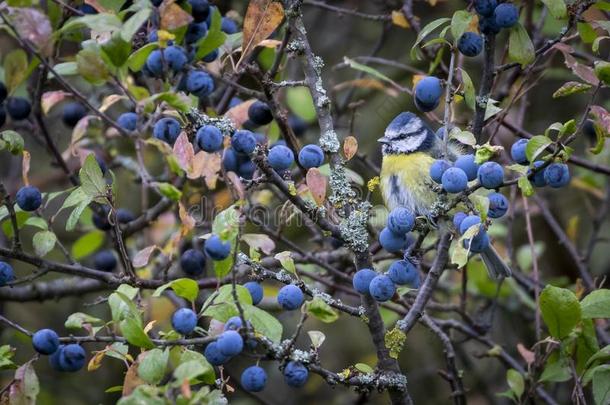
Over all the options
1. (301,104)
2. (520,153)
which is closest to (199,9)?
(520,153)

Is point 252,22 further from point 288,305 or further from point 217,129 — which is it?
point 288,305

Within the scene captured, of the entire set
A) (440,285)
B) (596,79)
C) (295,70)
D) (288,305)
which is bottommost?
(440,285)

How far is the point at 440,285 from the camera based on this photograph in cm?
424

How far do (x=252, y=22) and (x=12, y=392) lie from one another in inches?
53.1

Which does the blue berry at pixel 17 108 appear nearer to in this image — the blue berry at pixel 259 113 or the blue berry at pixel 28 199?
the blue berry at pixel 28 199

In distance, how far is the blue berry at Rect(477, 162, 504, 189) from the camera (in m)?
A: 2.11

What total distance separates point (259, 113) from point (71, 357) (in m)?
1.13

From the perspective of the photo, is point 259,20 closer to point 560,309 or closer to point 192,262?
point 192,262

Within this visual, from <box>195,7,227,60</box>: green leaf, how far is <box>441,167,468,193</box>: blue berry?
813 millimetres

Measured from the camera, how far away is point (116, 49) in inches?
79.8

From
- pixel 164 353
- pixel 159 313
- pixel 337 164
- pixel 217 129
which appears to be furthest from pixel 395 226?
pixel 159 313

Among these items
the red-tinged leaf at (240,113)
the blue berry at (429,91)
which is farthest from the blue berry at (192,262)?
the blue berry at (429,91)

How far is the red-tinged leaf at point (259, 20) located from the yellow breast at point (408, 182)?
1.07 meters

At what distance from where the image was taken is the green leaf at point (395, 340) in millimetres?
2318
